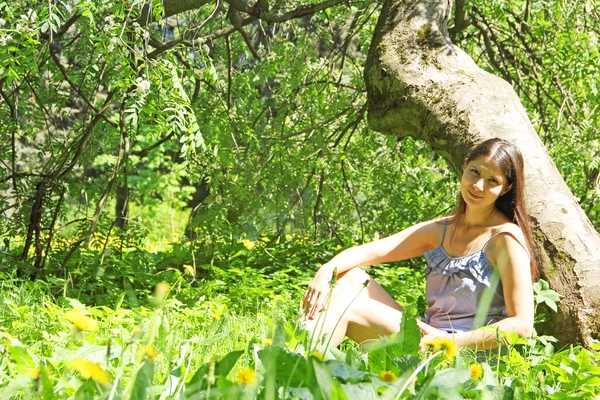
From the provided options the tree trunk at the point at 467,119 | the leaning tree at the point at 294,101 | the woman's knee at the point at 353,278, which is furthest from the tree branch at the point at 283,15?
the woman's knee at the point at 353,278

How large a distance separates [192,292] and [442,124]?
157 cm

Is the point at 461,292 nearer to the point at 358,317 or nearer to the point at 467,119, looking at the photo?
the point at 358,317

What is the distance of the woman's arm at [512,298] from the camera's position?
2824 mm

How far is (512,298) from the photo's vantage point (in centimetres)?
289

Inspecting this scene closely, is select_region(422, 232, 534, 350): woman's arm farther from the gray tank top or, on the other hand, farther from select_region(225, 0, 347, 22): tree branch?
select_region(225, 0, 347, 22): tree branch

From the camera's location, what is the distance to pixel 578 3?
4809mm

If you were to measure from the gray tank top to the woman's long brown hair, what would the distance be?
172mm

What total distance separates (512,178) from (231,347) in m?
1.27

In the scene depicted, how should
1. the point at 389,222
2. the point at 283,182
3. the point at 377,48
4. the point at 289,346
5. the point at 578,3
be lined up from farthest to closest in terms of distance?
the point at 389,222, the point at 283,182, the point at 578,3, the point at 377,48, the point at 289,346

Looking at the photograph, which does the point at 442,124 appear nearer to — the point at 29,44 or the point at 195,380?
the point at 29,44

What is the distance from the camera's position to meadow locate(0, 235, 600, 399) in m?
1.66

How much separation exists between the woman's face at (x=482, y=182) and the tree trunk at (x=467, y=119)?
0.95 feet

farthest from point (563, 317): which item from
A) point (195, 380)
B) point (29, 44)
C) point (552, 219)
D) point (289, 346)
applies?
point (29, 44)

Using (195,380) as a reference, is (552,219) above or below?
above
